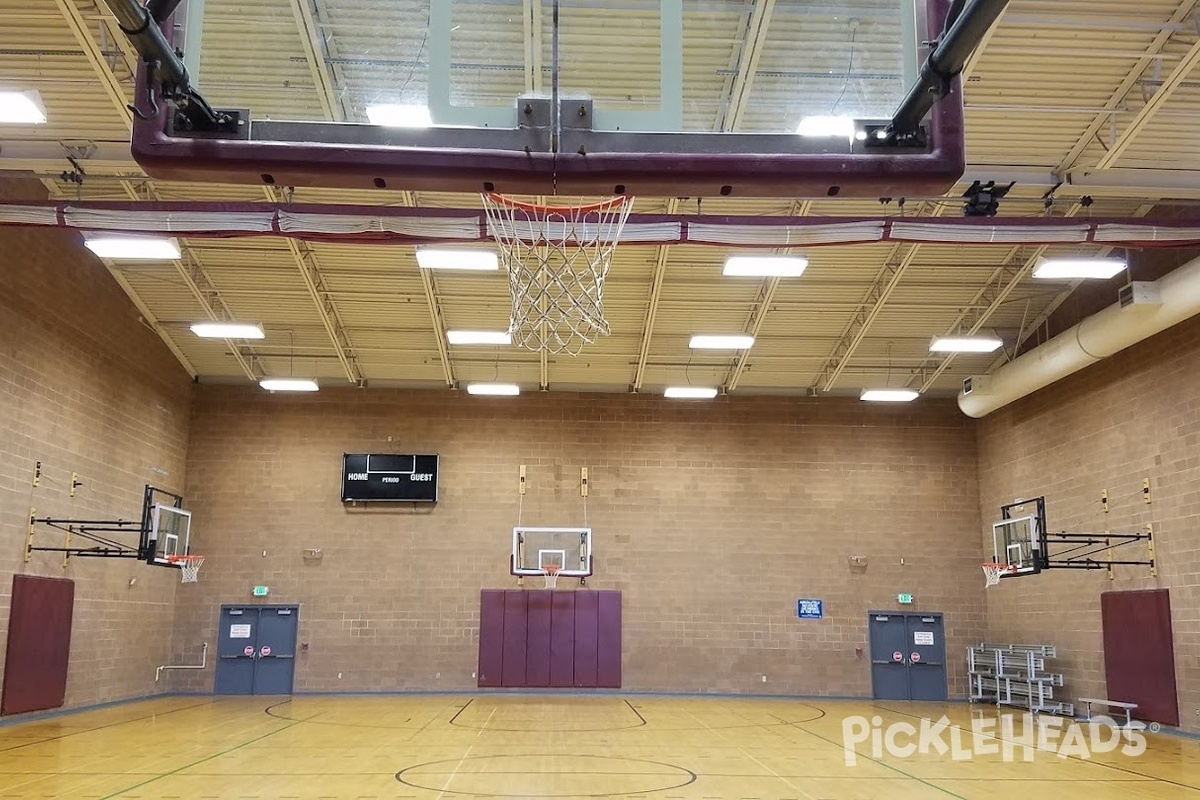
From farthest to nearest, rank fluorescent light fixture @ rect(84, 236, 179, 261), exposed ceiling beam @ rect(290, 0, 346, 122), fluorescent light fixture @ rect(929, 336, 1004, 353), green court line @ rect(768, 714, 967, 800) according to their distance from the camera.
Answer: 1. fluorescent light fixture @ rect(929, 336, 1004, 353)
2. fluorescent light fixture @ rect(84, 236, 179, 261)
3. green court line @ rect(768, 714, 967, 800)
4. exposed ceiling beam @ rect(290, 0, 346, 122)

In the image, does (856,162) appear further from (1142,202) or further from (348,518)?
(348,518)

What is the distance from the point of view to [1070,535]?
15742 mm

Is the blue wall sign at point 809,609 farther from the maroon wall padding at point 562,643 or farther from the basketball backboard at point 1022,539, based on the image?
the maroon wall padding at point 562,643

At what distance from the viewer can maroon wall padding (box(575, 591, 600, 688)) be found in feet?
66.6

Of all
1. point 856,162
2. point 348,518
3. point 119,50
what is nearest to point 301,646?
point 348,518

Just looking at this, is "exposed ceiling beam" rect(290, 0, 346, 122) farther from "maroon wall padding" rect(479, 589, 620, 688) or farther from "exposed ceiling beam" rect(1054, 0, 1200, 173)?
"maroon wall padding" rect(479, 589, 620, 688)

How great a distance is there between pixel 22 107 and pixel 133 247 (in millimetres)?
3142

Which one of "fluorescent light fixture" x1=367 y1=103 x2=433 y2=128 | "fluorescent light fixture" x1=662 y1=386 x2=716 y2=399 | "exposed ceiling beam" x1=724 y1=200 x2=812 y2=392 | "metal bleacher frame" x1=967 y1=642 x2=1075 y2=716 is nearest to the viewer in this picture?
"fluorescent light fixture" x1=367 y1=103 x2=433 y2=128

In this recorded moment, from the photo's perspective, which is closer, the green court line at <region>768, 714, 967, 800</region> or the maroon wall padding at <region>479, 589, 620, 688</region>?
the green court line at <region>768, 714, 967, 800</region>

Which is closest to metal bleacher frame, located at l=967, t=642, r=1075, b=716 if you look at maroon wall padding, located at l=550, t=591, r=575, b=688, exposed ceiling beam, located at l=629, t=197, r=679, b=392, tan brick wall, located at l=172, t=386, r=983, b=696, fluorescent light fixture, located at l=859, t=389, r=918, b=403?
tan brick wall, located at l=172, t=386, r=983, b=696

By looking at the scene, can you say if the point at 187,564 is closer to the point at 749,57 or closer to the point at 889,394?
the point at 749,57

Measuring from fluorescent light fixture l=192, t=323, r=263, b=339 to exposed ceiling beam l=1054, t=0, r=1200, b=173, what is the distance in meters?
13.6

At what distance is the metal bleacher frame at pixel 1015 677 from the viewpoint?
57.8 feet

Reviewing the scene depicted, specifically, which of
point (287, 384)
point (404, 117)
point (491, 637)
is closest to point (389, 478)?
point (287, 384)
